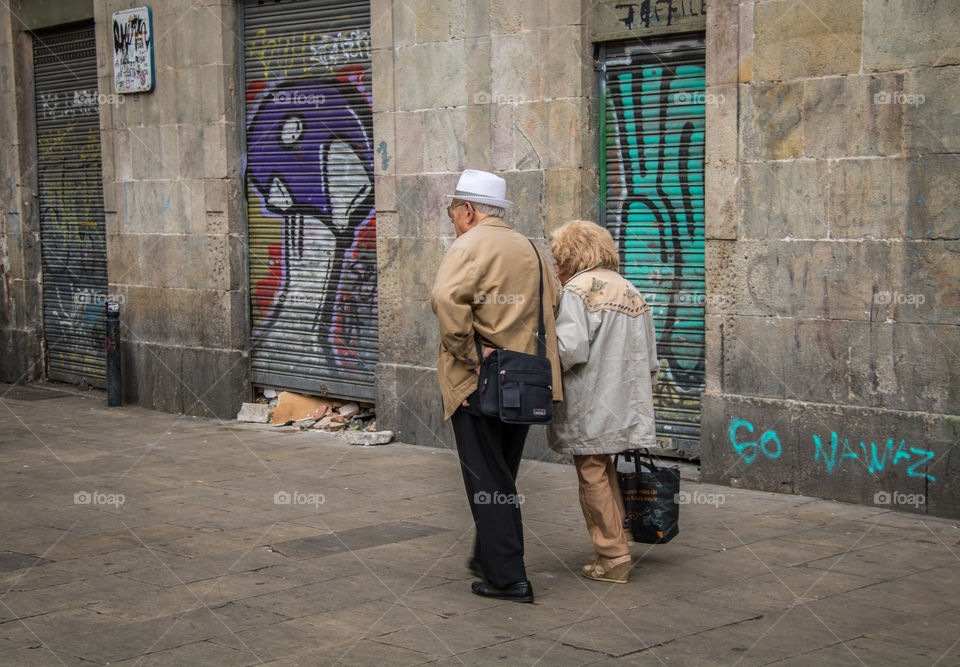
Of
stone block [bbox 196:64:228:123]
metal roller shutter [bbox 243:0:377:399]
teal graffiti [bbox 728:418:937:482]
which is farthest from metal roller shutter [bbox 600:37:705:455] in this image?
stone block [bbox 196:64:228:123]

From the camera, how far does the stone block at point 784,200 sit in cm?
737

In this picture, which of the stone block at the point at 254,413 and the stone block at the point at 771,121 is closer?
the stone block at the point at 771,121

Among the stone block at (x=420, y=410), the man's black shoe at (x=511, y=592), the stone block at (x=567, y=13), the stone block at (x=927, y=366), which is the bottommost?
the man's black shoe at (x=511, y=592)

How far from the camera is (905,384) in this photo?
7.08m

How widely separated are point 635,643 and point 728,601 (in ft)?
2.45

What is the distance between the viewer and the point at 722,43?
7.71 metres

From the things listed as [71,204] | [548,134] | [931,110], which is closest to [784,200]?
[931,110]

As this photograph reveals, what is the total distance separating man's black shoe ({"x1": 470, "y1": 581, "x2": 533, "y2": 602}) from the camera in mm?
5395

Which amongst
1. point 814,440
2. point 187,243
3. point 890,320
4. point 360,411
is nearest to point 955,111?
point 890,320

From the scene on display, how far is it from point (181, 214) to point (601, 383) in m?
7.03

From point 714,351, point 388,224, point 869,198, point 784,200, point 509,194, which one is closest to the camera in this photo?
point 869,198

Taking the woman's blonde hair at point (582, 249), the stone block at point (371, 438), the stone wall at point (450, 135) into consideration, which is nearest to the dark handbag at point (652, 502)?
the woman's blonde hair at point (582, 249)

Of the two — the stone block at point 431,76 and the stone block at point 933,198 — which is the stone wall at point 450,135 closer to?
the stone block at point 431,76

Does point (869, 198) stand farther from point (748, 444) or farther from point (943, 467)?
point (748, 444)
